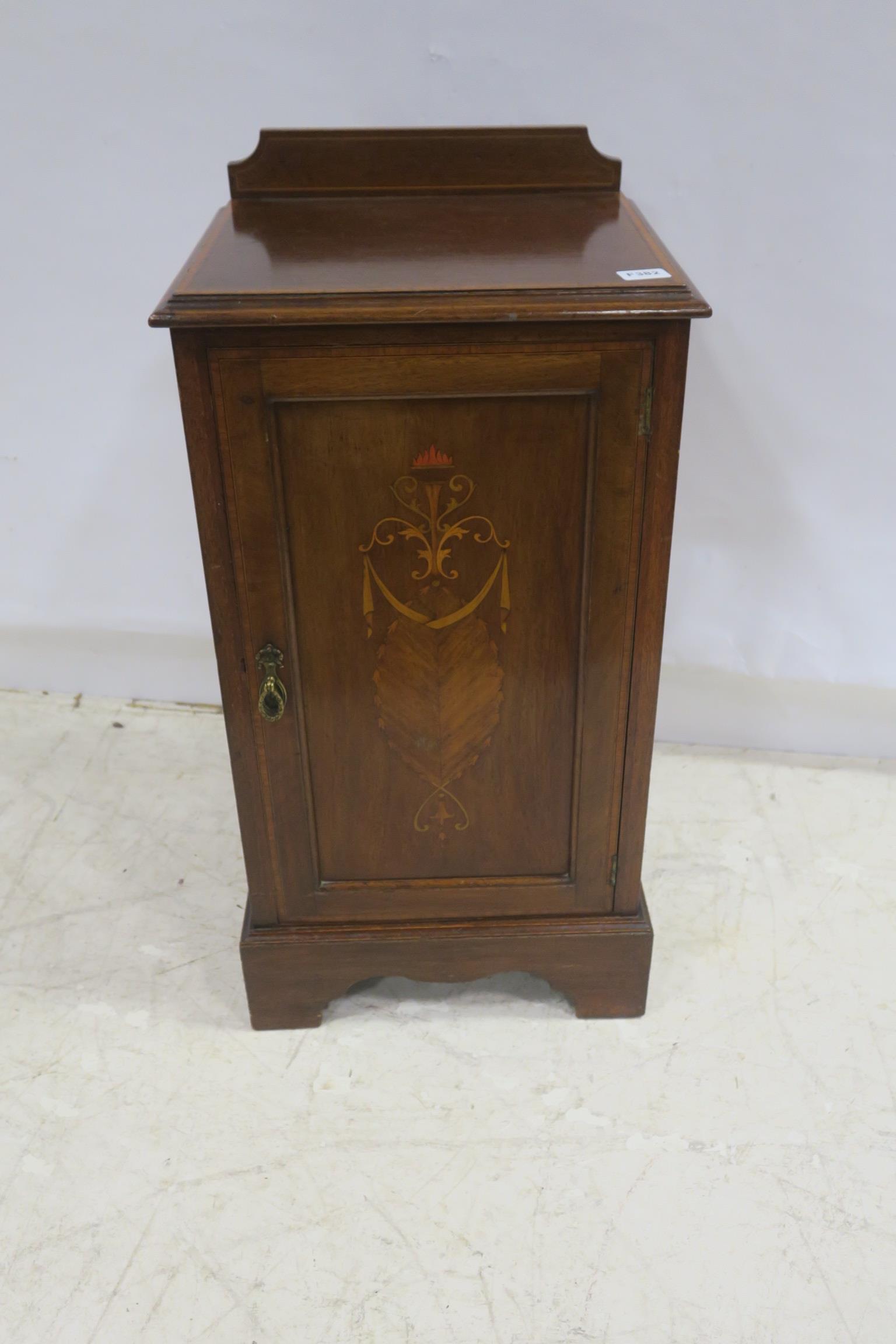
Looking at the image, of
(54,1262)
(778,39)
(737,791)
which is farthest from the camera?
(737,791)

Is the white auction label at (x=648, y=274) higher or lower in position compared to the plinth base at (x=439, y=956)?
higher

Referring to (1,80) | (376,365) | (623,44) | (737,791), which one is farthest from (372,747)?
(1,80)

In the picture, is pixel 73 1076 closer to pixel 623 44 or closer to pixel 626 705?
pixel 626 705

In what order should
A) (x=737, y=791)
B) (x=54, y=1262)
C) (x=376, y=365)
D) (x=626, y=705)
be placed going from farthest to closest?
1. (x=737, y=791)
2. (x=626, y=705)
3. (x=54, y=1262)
4. (x=376, y=365)

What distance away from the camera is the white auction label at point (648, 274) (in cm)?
124

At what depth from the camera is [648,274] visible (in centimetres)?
126

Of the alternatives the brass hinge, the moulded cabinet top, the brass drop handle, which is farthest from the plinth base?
the moulded cabinet top

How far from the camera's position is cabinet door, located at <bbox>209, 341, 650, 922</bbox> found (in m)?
1.26

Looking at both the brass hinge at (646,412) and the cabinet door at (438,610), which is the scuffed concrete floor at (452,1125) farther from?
the brass hinge at (646,412)

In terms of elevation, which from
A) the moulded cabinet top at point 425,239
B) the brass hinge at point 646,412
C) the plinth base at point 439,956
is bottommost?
the plinth base at point 439,956

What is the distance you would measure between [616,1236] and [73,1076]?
76 cm

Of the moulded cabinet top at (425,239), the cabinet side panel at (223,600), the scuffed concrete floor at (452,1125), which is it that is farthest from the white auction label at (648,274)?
the scuffed concrete floor at (452,1125)

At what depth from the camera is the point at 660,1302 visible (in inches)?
51.2

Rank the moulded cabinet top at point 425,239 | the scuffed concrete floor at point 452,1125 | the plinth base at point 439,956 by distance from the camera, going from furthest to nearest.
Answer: the plinth base at point 439,956 < the scuffed concrete floor at point 452,1125 < the moulded cabinet top at point 425,239
